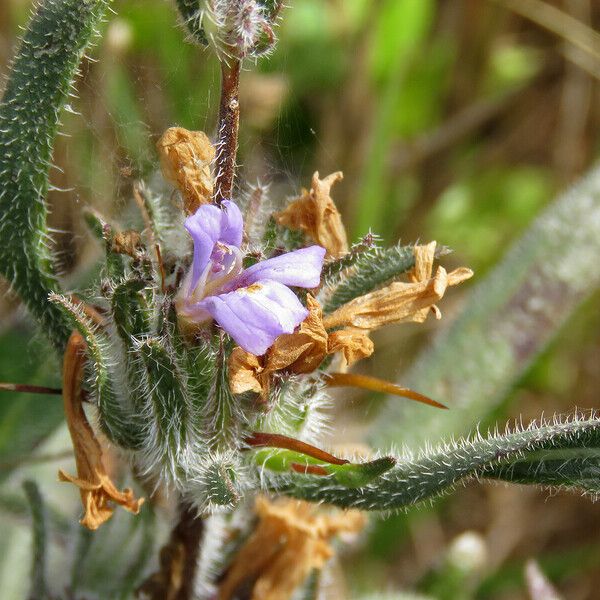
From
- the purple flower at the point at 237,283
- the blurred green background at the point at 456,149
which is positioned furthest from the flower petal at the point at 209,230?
the blurred green background at the point at 456,149

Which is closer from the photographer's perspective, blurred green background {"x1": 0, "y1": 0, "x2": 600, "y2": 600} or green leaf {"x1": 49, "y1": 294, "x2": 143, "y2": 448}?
green leaf {"x1": 49, "y1": 294, "x2": 143, "y2": 448}

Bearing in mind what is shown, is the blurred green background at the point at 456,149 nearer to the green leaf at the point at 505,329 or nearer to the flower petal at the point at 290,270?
the green leaf at the point at 505,329

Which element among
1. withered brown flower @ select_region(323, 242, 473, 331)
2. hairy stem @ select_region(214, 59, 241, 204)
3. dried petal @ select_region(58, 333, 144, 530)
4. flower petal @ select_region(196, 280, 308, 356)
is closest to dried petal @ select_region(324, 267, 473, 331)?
withered brown flower @ select_region(323, 242, 473, 331)

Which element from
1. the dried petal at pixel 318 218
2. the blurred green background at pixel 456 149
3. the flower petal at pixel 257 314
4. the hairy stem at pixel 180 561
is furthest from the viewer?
the blurred green background at pixel 456 149

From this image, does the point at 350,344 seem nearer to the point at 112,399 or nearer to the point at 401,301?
the point at 401,301

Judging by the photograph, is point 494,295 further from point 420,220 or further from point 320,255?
point 420,220

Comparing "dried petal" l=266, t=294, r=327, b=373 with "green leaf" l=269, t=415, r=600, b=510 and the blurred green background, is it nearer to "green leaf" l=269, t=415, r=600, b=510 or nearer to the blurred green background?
"green leaf" l=269, t=415, r=600, b=510
